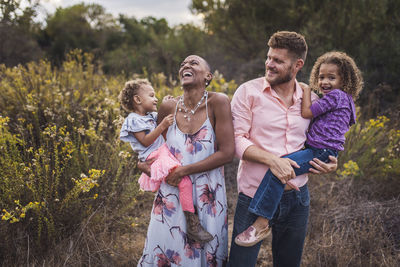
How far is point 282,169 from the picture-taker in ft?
5.89

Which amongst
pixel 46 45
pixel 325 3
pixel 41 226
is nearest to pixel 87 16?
pixel 46 45

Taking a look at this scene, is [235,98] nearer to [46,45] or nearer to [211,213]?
[211,213]

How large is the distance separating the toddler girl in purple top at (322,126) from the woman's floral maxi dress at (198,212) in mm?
213

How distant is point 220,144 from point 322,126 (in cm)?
70

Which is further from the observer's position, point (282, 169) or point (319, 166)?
point (319, 166)

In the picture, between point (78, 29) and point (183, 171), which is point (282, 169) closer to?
point (183, 171)

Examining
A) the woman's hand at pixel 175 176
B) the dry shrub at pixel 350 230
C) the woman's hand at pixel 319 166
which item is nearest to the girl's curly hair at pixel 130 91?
the woman's hand at pixel 175 176

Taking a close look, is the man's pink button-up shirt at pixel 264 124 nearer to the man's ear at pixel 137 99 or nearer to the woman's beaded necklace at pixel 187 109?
the woman's beaded necklace at pixel 187 109

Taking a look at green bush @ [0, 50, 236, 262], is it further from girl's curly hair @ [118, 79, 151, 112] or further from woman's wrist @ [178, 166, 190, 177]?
woman's wrist @ [178, 166, 190, 177]

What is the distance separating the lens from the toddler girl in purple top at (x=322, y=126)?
186cm

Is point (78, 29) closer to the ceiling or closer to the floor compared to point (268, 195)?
closer to the ceiling

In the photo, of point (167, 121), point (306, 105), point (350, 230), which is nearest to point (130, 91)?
point (167, 121)

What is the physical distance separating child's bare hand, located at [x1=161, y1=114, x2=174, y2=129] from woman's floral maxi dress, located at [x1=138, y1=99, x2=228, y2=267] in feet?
0.17

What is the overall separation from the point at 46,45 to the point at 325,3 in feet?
49.5
